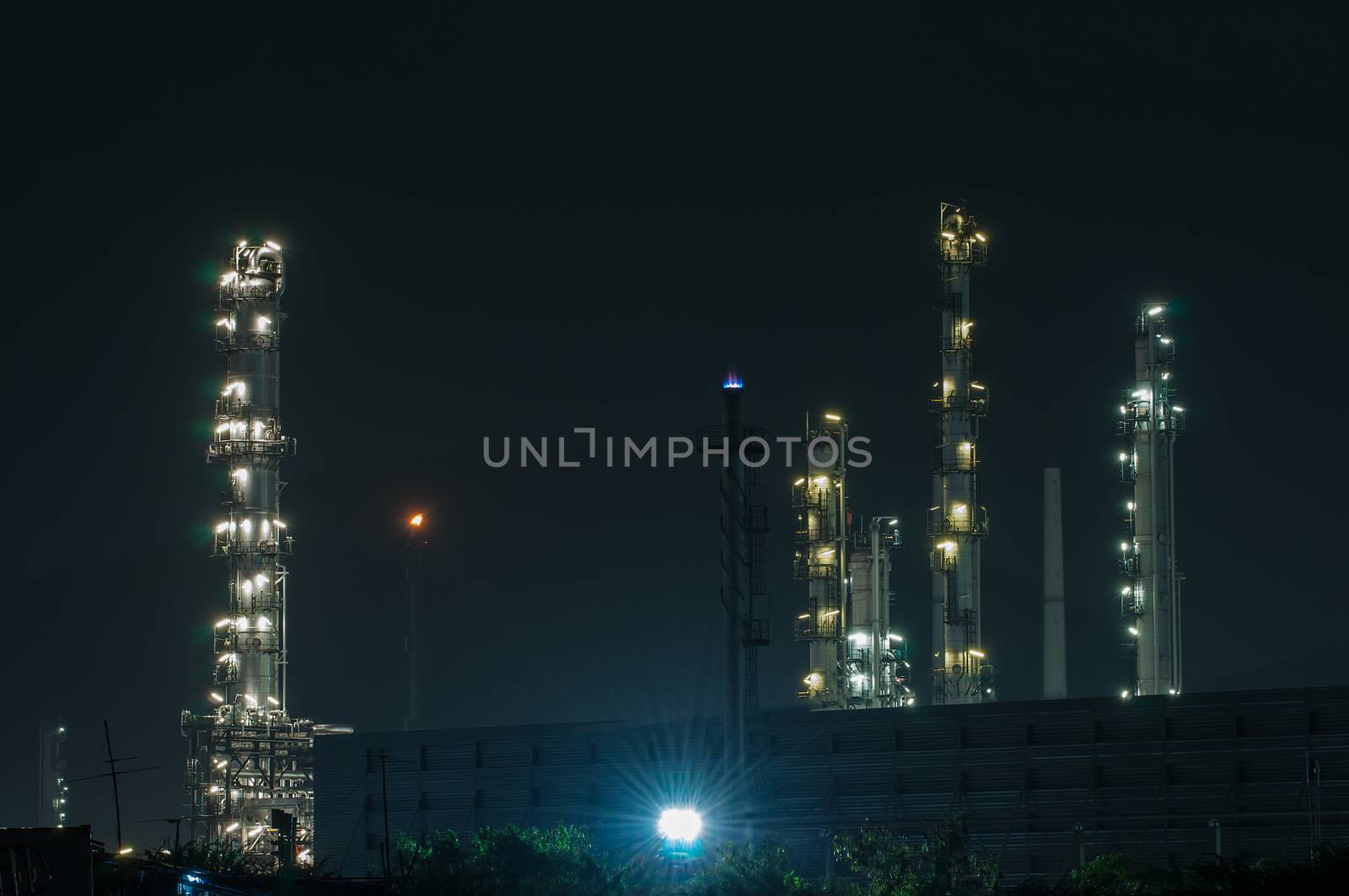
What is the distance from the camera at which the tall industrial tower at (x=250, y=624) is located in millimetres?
71375

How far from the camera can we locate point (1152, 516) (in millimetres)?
69188

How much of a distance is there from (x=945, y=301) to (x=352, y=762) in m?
29.3

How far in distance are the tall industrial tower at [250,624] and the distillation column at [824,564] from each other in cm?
2014

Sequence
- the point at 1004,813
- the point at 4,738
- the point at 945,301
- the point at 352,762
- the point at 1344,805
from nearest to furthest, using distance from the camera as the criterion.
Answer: the point at 1344,805
the point at 1004,813
the point at 352,762
the point at 945,301
the point at 4,738

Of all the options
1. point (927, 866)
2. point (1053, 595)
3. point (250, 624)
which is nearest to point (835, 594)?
point (1053, 595)

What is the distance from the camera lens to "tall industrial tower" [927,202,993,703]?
7281 cm

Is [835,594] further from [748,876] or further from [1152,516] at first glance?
[748,876]

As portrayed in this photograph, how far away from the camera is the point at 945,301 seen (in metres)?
75.4

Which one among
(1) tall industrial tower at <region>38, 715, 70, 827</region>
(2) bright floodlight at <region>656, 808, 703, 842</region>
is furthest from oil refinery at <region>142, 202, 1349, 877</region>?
(1) tall industrial tower at <region>38, 715, 70, 827</region>

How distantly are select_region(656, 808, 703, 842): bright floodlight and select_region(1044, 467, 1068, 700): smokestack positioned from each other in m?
27.3

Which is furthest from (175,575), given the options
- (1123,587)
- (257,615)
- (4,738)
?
(1123,587)

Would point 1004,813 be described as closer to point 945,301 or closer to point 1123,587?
point 1123,587

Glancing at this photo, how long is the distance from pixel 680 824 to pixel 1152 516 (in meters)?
23.5

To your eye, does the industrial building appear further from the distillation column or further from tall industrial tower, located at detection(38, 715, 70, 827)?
tall industrial tower, located at detection(38, 715, 70, 827)
